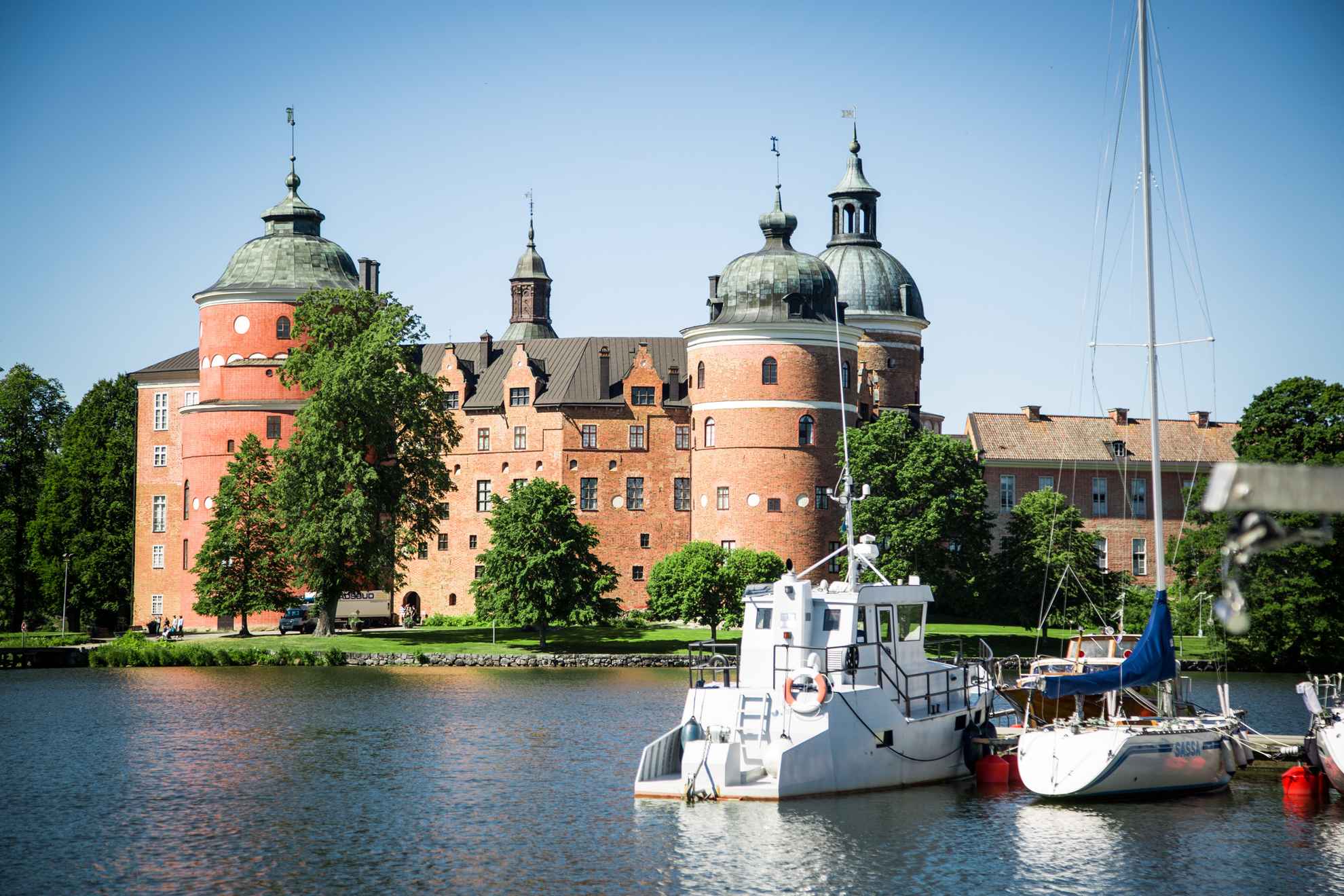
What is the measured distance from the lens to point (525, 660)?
64.2 m

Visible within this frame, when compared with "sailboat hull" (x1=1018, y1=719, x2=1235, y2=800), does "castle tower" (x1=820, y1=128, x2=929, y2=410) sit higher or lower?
higher

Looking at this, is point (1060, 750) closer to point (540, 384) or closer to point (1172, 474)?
point (540, 384)

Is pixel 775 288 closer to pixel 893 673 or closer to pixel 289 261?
pixel 289 261

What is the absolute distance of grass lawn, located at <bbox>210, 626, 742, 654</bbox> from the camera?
66562 millimetres

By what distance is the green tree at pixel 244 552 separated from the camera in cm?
7138

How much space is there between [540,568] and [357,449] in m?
9.80

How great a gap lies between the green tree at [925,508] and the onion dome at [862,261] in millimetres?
19843

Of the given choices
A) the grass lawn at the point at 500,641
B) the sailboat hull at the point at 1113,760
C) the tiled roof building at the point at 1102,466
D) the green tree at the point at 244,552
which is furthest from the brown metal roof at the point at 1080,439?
the sailboat hull at the point at 1113,760

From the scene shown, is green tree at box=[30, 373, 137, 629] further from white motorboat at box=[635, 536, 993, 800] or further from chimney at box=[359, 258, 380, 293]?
white motorboat at box=[635, 536, 993, 800]

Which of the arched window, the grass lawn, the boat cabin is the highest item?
the arched window

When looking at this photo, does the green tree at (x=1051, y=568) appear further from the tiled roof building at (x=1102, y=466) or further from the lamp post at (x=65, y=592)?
the lamp post at (x=65, y=592)

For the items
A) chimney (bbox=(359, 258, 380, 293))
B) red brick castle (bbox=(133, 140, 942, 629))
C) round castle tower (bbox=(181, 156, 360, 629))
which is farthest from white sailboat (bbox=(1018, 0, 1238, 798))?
chimney (bbox=(359, 258, 380, 293))

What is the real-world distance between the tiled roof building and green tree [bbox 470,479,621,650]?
3237 cm

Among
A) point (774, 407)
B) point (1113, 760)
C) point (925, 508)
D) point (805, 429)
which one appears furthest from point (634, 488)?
point (1113, 760)
